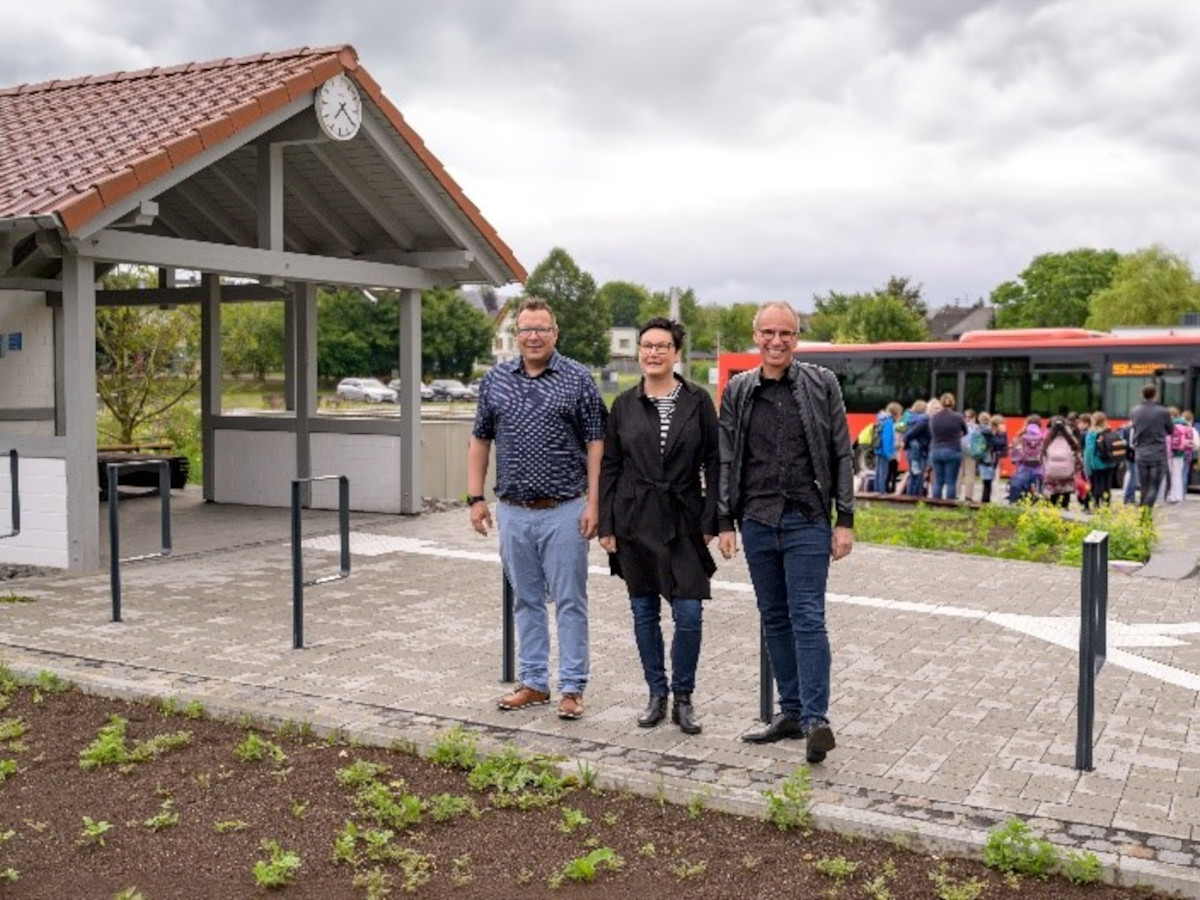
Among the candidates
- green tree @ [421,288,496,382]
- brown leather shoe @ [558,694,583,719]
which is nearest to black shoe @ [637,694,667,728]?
brown leather shoe @ [558,694,583,719]

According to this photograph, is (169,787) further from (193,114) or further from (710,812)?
(193,114)

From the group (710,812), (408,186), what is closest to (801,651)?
(710,812)

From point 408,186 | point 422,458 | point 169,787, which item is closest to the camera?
point 169,787

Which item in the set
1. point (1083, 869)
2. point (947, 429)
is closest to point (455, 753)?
point (1083, 869)

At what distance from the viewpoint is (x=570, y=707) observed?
6.07 metres

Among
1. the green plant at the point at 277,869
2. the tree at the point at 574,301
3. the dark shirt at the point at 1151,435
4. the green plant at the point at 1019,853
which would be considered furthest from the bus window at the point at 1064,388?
the tree at the point at 574,301

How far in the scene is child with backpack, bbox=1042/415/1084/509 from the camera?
54.6ft

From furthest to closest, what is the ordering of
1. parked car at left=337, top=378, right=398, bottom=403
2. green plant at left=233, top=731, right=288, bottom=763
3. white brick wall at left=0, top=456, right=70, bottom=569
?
parked car at left=337, top=378, right=398, bottom=403, white brick wall at left=0, top=456, right=70, bottom=569, green plant at left=233, top=731, right=288, bottom=763

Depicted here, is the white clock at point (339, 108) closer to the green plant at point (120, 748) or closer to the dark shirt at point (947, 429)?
the green plant at point (120, 748)

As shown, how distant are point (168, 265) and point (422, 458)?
5493 millimetres

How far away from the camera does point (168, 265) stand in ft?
36.3

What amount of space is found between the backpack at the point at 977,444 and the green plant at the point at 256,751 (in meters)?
14.0

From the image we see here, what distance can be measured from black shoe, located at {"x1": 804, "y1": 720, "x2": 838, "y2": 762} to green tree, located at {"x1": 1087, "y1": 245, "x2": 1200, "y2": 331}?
222ft

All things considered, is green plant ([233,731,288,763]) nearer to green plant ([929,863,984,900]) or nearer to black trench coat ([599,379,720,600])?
black trench coat ([599,379,720,600])
